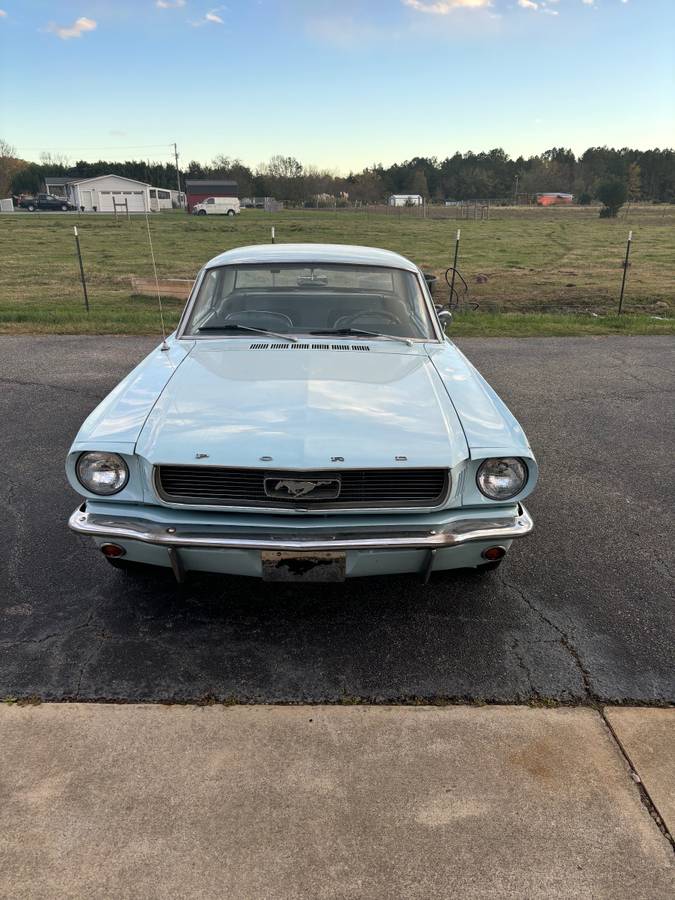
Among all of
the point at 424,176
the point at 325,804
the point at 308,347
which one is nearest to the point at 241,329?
the point at 308,347

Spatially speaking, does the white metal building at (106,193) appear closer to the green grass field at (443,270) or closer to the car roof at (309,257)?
the green grass field at (443,270)

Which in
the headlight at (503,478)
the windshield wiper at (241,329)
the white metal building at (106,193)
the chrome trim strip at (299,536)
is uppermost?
the white metal building at (106,193)

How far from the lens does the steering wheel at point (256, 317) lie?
12.5 ft

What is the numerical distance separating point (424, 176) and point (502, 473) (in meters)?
103

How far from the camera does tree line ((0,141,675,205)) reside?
7712 cm

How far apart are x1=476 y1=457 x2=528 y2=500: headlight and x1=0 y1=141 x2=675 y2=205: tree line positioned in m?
73.3

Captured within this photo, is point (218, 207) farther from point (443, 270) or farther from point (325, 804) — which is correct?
point (325, 804)

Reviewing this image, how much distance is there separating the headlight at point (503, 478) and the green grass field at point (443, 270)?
7.42 meters

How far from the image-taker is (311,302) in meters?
3.96

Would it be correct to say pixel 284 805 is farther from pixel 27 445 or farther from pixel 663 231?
pixel 663 231

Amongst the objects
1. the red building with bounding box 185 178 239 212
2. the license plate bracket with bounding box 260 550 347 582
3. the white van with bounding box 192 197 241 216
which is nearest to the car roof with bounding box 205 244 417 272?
the license plate bracket with bounding box 260 550 347 582

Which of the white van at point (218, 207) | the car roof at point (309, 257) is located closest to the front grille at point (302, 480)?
the car roof at point (309, 257)

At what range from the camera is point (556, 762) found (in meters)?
2.16

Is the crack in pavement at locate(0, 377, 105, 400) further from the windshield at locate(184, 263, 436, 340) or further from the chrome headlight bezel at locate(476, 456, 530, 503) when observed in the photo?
the chrome headlight bezel at locate(476, 456, 530, 503)
